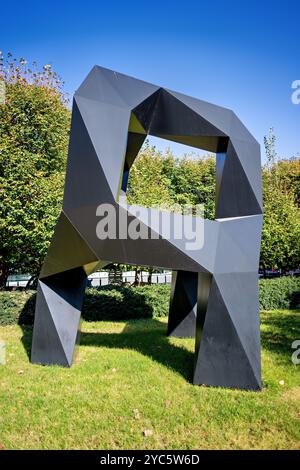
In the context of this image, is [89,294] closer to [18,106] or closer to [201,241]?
[201,241]

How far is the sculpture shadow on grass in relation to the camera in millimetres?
7836

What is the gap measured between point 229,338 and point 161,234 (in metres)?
2.34

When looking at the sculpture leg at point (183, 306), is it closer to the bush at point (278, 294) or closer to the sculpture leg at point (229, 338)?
the sculpture leg at point (229, 338)

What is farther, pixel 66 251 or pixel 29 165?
pixel 29 165

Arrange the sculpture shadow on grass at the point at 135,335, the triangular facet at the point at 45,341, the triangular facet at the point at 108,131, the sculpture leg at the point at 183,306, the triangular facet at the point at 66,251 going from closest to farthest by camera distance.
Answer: the triangular facet at the point at 108,131 < the triangular facet at the point at 66,251 < the triangular facet at the point at 45,341 < the sculpture shadow on grass at the point at 135,335 < the sculpture leg at the point at 183,306

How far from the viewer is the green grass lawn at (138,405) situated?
4402 mm

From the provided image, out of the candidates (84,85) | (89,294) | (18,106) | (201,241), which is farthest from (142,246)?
Answer: (18,106)

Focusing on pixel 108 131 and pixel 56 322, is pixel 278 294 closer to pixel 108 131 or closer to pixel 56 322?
pixel 56 322

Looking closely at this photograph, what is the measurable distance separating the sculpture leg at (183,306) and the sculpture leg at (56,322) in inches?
141

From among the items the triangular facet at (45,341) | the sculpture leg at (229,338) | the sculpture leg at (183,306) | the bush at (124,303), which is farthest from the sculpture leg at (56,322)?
the bush at (124,303)

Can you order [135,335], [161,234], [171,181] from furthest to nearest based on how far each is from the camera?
A: [171,181] → [135,335] → [161,234]

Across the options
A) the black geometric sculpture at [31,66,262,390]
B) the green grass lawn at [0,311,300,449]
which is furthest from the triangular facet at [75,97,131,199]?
the green grass lawn at [0,311,300,449]

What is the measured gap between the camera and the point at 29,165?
14969 mm

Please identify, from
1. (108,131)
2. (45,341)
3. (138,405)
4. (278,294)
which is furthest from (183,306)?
(278,294)
